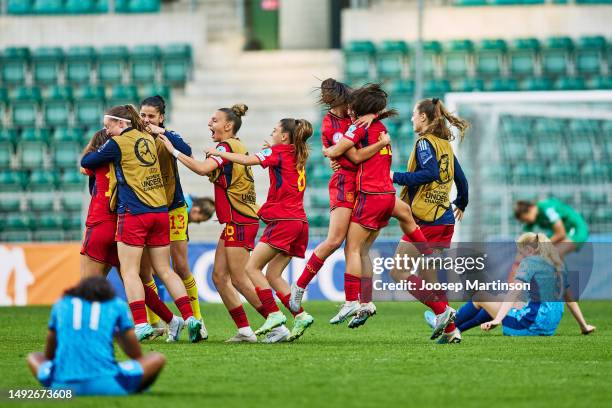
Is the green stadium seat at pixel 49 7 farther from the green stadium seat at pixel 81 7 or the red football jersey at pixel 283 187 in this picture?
the red football jersey at pixel 283 187

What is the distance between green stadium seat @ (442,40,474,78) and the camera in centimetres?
2620

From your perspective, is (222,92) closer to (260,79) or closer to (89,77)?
(260,79)

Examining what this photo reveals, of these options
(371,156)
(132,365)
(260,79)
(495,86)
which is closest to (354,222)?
(371,156)

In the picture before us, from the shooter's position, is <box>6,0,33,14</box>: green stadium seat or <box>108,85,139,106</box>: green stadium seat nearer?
<box>108,85,139,106</box>: green stadium seat

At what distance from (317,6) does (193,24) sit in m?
3.28

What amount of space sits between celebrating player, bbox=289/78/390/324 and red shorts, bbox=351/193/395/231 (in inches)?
5.8

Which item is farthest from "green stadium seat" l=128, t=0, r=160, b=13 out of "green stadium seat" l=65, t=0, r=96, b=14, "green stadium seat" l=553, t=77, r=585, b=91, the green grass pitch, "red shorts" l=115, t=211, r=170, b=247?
"red shorts" l=115, t=211, r=170, b=247

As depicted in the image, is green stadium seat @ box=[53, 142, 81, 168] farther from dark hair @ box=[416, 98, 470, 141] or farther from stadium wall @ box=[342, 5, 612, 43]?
dark hair @ box=[416, 98, 470, 141]

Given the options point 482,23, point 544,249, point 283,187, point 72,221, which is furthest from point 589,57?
point 283,187

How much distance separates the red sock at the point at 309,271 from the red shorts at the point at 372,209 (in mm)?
486

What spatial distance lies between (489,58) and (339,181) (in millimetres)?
16423

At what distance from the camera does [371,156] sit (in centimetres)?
1036

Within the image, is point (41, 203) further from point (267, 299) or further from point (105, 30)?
point (267, 299)

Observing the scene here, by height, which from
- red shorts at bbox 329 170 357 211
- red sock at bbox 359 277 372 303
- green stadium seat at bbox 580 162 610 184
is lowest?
green stadium seat at bbox 580 162 610 184
